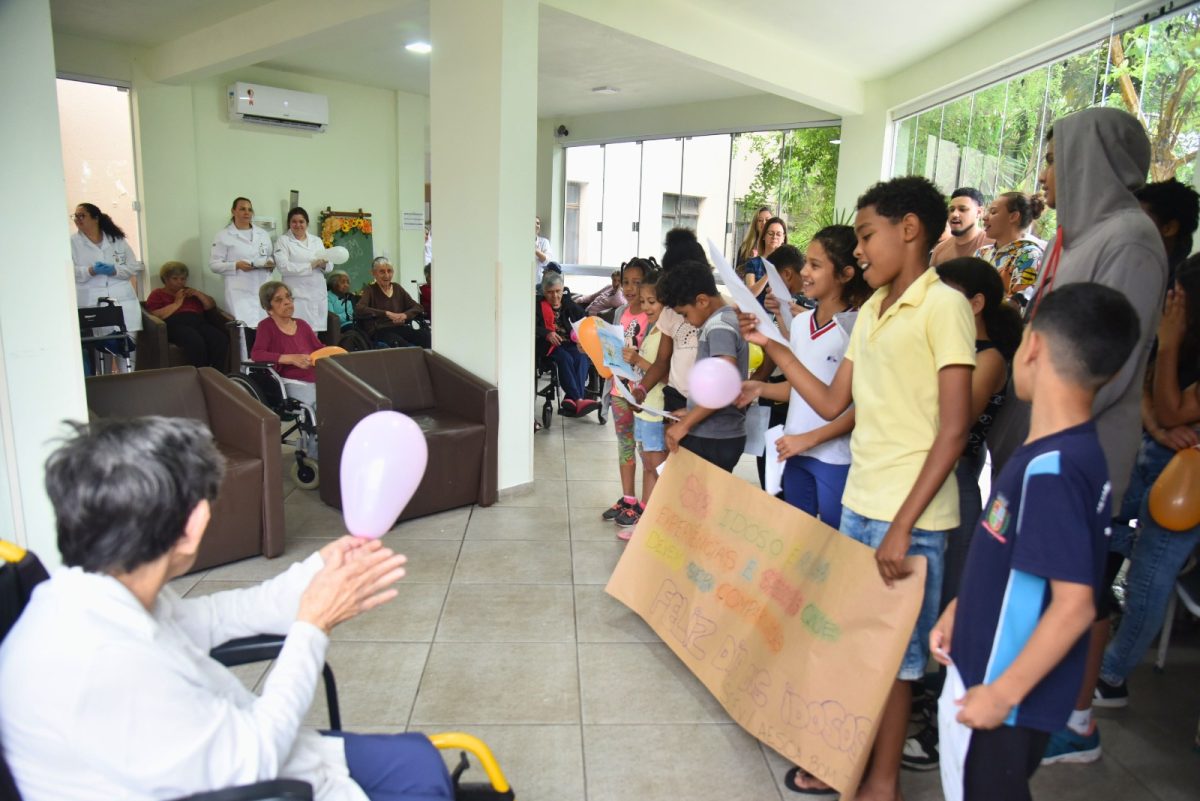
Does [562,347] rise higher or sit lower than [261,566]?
higher

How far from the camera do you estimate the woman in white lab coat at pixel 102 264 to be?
581cm

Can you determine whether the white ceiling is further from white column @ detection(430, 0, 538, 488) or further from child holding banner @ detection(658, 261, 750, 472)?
child holding banner @ detection(658, 261, 750, 472)

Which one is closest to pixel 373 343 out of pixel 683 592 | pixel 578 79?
pixel 578 79

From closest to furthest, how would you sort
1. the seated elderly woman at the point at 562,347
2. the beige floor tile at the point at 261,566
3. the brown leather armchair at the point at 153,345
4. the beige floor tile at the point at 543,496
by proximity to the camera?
the beige floor tile at the point at 261,566, the beige floor tile at the point at 543,496, the brown leather armchair at the point at 153,345, the seated elderly woman at the point at 562,347

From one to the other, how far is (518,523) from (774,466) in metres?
1.73

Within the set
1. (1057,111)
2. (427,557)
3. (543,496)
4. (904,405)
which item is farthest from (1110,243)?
(1057,111)

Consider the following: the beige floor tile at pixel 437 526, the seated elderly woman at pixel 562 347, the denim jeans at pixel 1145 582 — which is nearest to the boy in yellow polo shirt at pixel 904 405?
the denim jeans at pixel 1145 582

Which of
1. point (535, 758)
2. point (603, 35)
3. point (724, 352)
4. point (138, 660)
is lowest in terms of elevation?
point (535, 758)

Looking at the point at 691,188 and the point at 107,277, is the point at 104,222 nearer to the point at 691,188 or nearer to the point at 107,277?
the point at 107,277

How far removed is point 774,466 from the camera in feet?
8.45

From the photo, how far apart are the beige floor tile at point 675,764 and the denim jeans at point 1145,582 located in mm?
1223

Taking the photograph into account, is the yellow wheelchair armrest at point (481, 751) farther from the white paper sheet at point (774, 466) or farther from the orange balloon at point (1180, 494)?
the orange balloon at point (1180, 494)

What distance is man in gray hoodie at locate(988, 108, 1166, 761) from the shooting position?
1756mm

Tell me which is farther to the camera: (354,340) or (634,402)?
(354,340)
